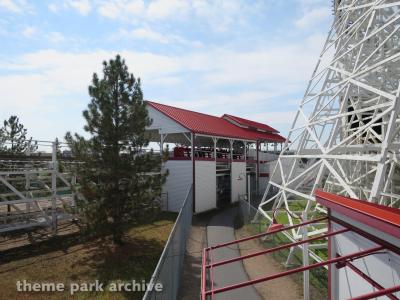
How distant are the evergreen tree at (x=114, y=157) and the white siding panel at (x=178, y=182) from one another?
8964 millimetres

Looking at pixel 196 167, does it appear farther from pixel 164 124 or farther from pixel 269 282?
pixel 269 282

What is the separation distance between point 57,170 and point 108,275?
8.31 m

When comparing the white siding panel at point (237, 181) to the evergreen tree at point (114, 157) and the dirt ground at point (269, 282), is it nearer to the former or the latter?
the dirt ground at point (269, 282)

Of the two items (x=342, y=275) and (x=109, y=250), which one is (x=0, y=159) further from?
(x=342, y=275)

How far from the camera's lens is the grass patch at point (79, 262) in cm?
1009

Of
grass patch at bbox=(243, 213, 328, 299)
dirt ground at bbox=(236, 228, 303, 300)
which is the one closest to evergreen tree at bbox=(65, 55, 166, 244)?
dirt ground at bbox=(236, 228, 303, 300)

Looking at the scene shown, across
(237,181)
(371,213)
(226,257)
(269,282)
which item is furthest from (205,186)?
(371,213)

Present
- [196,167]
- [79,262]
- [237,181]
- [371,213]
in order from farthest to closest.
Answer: [237,181] < [196,167] < [79,262] < [371,213]

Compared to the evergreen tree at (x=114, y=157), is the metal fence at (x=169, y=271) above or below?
below

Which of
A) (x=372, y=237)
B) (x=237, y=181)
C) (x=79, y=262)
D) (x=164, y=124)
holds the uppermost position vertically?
(x=164, y=124)

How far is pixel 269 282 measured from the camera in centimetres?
1078

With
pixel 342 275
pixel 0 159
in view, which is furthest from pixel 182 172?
pixel 342 275

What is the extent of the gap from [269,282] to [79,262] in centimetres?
752

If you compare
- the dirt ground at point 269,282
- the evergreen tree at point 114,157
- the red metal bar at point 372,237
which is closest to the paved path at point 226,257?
the dirt ground at point 269,282
